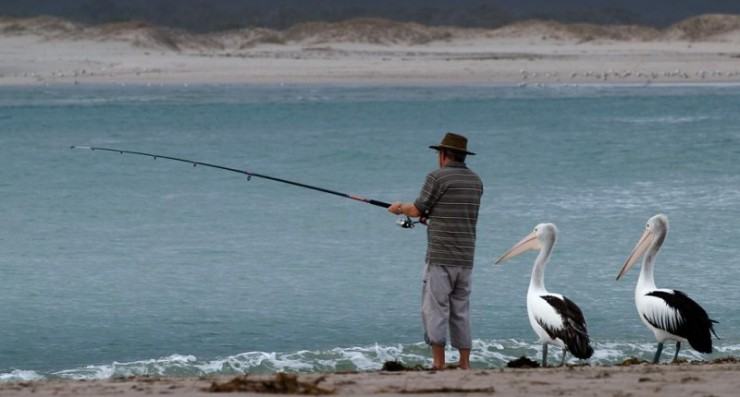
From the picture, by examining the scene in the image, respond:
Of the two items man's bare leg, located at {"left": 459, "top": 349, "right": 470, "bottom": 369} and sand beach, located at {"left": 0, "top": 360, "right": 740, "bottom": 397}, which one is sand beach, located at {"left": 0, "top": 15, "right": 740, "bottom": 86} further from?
sand beach, located at {"left": 0, "top": 360, "right": 740, "bottom": 397}

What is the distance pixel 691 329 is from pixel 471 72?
35.1 m

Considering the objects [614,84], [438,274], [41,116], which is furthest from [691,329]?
[614,84]

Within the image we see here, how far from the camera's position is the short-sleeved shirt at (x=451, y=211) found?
6.38 metres

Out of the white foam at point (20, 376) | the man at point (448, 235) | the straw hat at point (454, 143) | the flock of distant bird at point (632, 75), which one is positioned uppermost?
the flock of distant bird at point (632, 75)

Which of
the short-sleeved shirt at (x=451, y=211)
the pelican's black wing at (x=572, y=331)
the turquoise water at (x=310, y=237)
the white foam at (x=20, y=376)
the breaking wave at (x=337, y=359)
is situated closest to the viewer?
the short-sleeved shirt at (x=451, y=211)

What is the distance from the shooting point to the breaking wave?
7.62 m

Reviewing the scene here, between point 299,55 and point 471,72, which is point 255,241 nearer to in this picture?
point 471,72

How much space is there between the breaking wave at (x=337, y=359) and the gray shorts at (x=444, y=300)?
1.10 m

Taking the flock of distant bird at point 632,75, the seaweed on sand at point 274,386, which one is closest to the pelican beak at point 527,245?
the seaweed on sand at point 274,386

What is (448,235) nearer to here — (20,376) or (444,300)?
(444,300)

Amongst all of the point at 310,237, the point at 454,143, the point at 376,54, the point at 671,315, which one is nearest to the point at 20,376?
the point at 454,143

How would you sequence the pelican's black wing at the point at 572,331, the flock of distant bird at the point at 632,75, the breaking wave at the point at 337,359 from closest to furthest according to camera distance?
the pelican's black wing at the point at 572,331, the breaking wave at the point at 337,359, the flock of distant bird at the point at 632,75

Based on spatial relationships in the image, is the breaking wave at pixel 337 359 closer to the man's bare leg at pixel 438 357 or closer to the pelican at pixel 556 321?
the pelican at pixel 556 321

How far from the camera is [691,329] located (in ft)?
23.4
